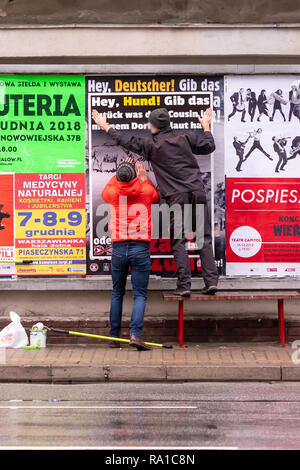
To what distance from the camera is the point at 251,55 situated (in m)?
10.7

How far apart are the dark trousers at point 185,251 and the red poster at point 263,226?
0.68m

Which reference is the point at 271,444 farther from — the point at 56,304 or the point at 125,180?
the point at 56,304

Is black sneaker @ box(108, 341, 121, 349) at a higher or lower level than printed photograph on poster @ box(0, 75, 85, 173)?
lower

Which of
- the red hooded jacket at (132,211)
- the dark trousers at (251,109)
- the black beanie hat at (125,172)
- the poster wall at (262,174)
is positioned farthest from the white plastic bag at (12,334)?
the dark trousers at (251,109)

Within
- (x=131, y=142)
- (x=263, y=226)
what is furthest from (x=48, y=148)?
(x=263, y=226)

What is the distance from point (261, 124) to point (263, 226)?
4.26 ft

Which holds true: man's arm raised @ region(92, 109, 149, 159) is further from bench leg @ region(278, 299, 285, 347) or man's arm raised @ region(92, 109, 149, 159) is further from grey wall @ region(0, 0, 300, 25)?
bench leg @ region(278, 299, 285, 347)

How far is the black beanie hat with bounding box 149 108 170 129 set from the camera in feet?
33.2

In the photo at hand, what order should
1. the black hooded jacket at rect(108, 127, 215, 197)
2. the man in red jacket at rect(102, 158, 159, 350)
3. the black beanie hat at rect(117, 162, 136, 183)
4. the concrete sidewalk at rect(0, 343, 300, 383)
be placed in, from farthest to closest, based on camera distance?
the black hooded jacket at rect(108, 127, 215, 197)
the man in red jacket at rect(102, 158, 159, 350)
the black beanie hat at rect(117, 162, 136, 183)
the concrete sidewalk at rect(0, 343, 300, 383)

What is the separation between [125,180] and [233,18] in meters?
2.68

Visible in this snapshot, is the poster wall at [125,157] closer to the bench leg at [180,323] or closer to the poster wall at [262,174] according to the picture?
the poster wall at [262,174]

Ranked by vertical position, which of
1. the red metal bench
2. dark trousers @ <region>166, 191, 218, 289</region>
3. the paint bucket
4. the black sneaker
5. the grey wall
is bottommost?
the black sneaker

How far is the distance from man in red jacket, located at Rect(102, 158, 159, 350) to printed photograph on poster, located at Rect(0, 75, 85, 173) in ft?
3.22

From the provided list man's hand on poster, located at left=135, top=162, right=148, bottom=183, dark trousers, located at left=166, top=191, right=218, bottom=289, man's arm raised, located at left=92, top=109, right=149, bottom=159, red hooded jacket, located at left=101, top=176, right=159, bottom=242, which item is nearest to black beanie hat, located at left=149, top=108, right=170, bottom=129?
man's arm raised, located at left=92, top=109, right=149, bottom=159
